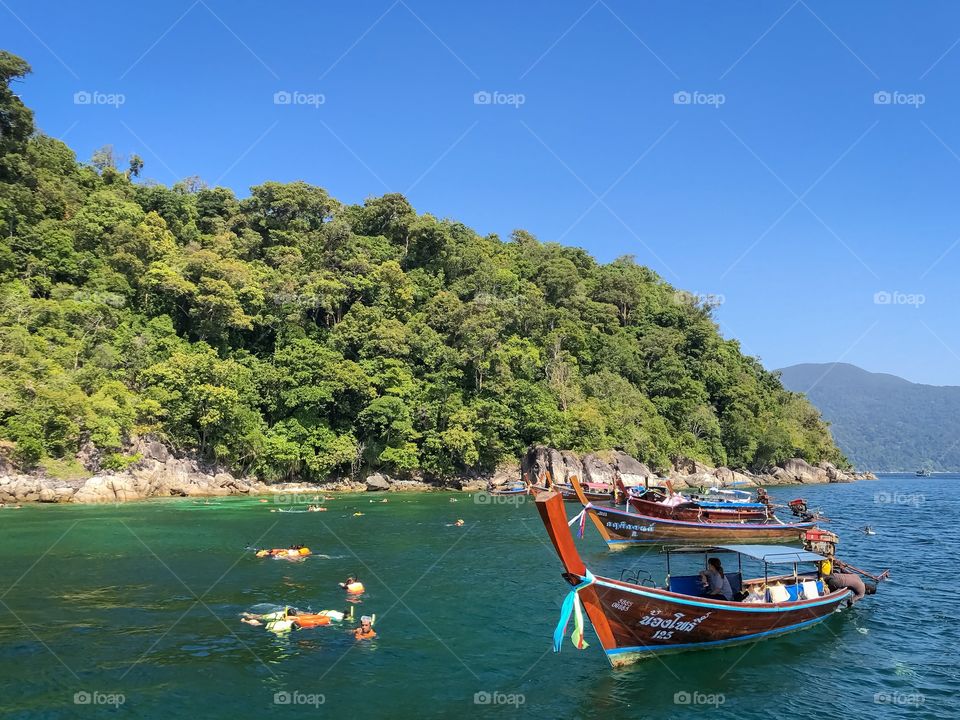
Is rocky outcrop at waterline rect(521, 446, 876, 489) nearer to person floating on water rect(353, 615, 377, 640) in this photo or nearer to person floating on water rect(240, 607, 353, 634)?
person floating on water rect(240, 607, 353, 634)

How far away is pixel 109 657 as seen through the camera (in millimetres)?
13711

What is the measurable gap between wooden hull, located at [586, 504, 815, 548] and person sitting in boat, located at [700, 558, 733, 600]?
12994 millimetres

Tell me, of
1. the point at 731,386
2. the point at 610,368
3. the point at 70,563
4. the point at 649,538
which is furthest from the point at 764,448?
the point at 70,563

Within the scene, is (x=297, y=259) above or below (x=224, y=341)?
above

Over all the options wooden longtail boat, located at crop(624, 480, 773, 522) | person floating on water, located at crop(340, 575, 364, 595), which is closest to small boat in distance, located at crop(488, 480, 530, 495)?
wooden longtail boat, located at crop(624, 480, 773, 522)

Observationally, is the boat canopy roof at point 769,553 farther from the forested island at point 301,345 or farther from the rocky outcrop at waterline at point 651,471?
the forested island at point 301,345

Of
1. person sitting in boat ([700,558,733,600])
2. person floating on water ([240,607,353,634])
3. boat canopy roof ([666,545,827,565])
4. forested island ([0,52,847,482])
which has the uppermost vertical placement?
forested island ([0,52,847,482])

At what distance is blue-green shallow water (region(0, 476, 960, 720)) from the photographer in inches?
473

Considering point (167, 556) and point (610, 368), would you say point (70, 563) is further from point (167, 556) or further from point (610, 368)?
point (610, 368)

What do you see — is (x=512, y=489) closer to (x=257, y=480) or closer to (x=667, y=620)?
(x=257, y=480)

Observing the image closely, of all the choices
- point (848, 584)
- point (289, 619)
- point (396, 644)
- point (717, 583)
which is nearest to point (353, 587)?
point (289, 619)

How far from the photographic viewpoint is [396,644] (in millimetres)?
14992

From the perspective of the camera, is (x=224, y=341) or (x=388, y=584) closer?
(x=388, y=584)

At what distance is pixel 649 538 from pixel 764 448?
58.2 m
